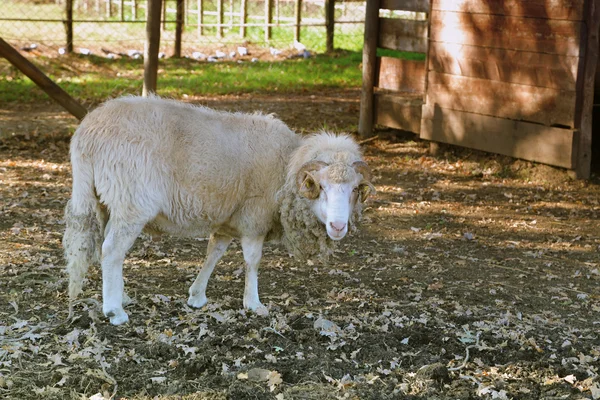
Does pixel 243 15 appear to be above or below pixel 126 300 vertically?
above

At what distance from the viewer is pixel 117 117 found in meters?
5.68

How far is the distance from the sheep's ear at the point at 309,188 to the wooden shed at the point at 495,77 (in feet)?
15.8

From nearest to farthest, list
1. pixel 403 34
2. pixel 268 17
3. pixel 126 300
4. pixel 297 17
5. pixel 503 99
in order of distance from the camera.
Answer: pixel 126 300 → pixel 503 99 → pixel 403 34 → pixel 297 17 → pixel 268 17

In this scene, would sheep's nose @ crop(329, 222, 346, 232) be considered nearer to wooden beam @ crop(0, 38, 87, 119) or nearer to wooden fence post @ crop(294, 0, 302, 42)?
wooden beam @ crop(0, 38, 87, 119)

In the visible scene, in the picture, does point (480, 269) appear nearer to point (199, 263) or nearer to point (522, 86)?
point (199, 263)

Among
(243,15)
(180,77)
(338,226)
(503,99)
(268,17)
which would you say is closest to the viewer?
(338,226)

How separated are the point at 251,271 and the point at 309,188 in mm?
802

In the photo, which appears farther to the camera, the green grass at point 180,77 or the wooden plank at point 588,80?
the green grass at point 180,77

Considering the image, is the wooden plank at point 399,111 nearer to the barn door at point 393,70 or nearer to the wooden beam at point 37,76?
the barn door at point 393,70

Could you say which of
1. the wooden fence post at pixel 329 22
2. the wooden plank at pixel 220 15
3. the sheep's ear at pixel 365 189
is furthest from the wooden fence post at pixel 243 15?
the sheep's ear at pixel 365 189

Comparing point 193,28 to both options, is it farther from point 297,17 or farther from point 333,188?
point 333,188

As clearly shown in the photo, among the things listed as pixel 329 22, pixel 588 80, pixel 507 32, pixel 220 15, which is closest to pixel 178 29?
pixel 329 22

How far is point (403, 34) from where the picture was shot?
38.8ft

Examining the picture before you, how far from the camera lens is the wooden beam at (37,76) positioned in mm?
9938
